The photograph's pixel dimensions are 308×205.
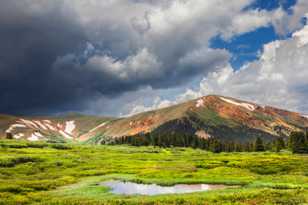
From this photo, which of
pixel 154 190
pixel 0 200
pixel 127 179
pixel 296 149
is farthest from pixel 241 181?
pixel 296 149

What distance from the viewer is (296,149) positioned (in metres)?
174

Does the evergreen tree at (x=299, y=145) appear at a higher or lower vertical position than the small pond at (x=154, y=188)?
higher

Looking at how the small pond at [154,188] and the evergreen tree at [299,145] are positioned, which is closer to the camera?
the small pond at [154,188]

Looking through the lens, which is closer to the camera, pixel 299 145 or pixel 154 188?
pixel 154 188

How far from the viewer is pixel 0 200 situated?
40.3m

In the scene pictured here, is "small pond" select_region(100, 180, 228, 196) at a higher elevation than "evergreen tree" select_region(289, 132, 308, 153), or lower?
lower

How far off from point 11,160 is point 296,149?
134159 millimetres

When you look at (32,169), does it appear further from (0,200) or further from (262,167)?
(262,167)

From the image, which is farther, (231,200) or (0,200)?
(0,200)

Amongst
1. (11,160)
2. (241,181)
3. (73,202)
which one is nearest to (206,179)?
(241,181)

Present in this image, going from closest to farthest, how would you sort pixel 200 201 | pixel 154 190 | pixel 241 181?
1. pixel 200 201
2. pixel 154 190
3. pixel 241 181

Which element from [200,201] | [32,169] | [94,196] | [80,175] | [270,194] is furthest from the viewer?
[32,169]

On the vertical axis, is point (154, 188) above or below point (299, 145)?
below

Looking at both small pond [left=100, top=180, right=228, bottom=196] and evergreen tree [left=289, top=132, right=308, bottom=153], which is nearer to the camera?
small pond [left=100, top=180, right=228, bottom=196]
